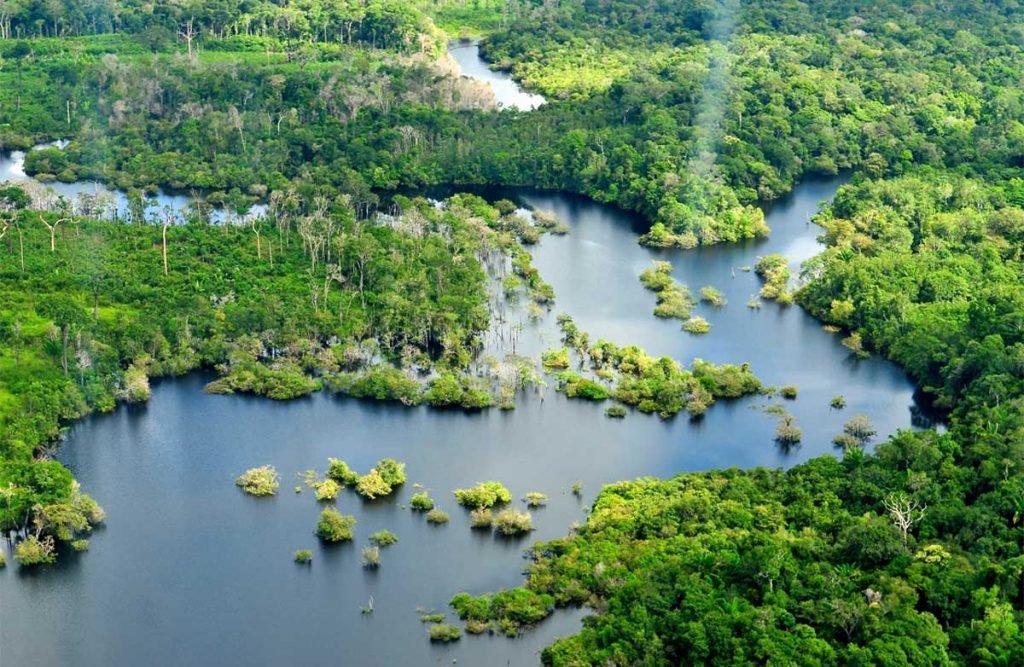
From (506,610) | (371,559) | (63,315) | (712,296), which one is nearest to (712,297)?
(712,296)

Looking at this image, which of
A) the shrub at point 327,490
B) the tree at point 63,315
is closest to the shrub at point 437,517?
the shrub at point 327,490

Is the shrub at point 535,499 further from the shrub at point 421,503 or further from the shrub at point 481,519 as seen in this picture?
the shrub at point 421,503

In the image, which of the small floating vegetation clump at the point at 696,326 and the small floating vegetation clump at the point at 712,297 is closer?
the small floating vegetation clump at the point at 696,326

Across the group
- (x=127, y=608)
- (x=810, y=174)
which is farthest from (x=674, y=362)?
(x=810, y=174)

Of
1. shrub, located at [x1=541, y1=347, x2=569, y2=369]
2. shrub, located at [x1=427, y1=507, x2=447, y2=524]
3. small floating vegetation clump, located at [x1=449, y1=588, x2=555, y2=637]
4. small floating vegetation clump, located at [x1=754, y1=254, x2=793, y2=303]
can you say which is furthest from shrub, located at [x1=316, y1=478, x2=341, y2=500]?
small floating vegetation clump, located at [x1=754, y1=254, x2=793, y2=303]

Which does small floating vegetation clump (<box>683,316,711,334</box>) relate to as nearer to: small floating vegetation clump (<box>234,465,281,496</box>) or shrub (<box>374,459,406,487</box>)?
shrub (<box>374,459,406,487</box>)

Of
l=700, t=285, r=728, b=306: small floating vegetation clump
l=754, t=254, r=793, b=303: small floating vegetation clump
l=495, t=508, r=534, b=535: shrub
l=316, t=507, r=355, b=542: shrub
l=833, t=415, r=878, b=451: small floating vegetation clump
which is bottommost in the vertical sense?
l=316, t=507, r=355, b=542: shrub
